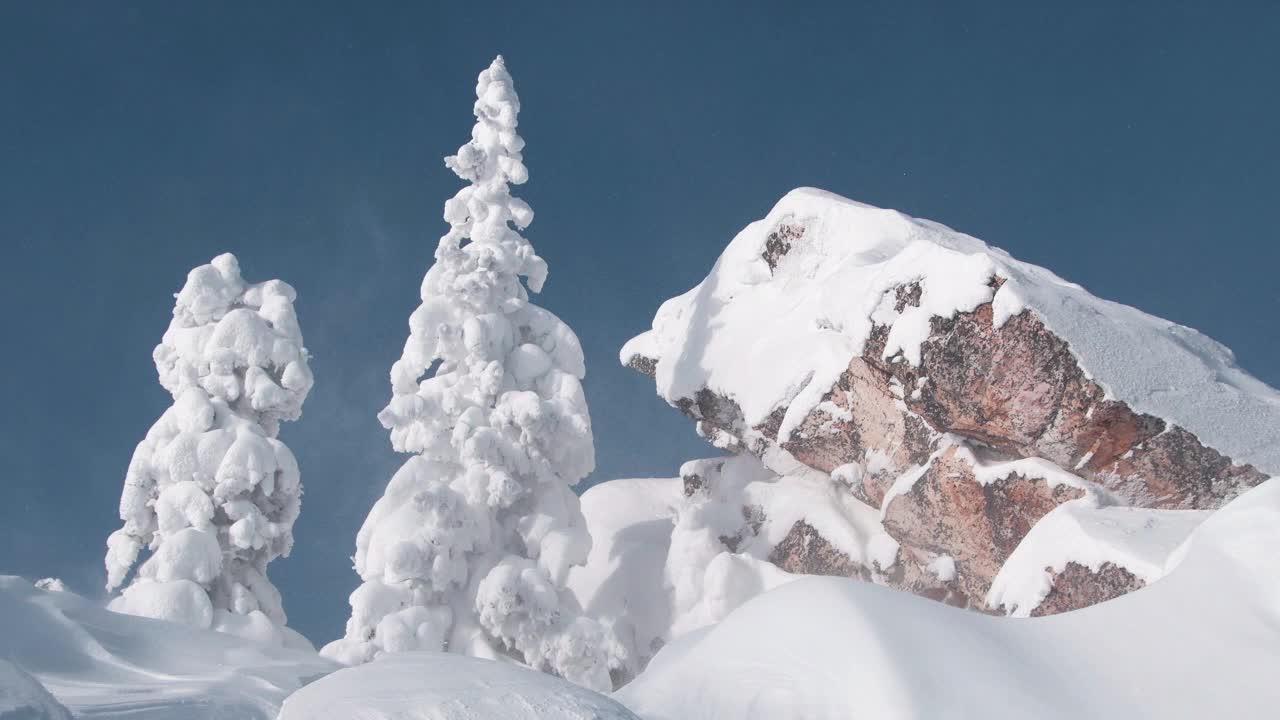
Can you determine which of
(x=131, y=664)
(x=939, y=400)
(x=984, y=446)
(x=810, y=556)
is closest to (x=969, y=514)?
(x=984, y=446)

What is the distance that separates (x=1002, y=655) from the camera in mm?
5242

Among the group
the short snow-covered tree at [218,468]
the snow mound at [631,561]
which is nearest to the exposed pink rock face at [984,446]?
the snow mound at [631,561]

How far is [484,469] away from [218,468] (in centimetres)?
450

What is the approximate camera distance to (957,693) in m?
4.84

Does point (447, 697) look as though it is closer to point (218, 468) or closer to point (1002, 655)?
point (1002, 655)

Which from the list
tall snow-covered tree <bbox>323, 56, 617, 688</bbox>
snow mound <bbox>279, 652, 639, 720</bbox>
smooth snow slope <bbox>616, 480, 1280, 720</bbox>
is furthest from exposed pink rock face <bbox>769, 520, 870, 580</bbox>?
snow mound <bbox>279, 652, 639, 720</bbox>

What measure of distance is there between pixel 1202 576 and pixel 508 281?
50.4 feet

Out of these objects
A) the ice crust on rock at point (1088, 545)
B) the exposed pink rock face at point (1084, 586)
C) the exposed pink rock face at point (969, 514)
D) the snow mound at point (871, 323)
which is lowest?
the exposed pink rock face at point (1084, 586)

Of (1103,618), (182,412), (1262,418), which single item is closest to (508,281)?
(182,412)

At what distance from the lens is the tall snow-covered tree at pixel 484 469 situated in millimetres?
16656

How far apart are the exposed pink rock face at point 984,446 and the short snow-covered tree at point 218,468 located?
31.0 feet

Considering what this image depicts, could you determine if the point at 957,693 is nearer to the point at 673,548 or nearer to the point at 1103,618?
the point at 1103,618

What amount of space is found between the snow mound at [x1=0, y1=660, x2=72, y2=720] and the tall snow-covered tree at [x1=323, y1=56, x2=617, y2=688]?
1121cm

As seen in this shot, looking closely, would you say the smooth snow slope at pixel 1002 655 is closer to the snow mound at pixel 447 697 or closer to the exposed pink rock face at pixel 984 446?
the snow mound at pixel 447 697
